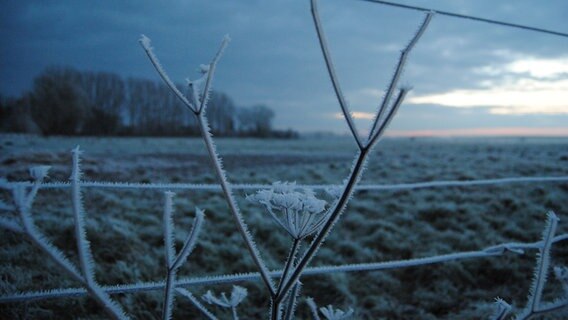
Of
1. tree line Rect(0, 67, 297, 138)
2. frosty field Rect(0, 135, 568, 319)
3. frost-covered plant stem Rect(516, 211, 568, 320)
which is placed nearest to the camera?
frost-covered plant stem Rect(516, 211, 568, 320)

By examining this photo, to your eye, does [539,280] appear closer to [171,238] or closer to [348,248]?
[171,238]

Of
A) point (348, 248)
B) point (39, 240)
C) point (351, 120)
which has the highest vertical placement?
point (351, 120)

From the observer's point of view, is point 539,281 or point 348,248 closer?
point 539,281

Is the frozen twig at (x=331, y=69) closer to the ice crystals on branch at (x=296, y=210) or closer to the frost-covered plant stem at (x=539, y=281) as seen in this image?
the ice crystals on branch at (x=296, y=210)

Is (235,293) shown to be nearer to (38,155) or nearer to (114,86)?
(38,155)

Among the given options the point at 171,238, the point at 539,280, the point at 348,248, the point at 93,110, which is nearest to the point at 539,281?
the point at 539,280

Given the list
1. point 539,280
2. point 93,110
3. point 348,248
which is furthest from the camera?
point 93,110

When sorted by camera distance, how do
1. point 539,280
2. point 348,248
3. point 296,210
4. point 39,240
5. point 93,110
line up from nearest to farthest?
point 39,240
point 296,210
point 539,280
point 348,248
point 93,110

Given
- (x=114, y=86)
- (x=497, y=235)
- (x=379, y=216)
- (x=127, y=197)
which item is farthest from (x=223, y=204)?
(x=114, y=86)

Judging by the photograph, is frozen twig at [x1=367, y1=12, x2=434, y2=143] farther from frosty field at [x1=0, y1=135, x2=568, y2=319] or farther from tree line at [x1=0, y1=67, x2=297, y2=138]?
tree line at [x1=0, y1=67, x2=297, y2=138]

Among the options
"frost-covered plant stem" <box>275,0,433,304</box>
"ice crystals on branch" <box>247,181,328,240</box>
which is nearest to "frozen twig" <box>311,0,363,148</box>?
"frost-covered plant stem" <box>275,0,433,304</box>

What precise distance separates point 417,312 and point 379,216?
310 centimetres

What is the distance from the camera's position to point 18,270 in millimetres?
2533

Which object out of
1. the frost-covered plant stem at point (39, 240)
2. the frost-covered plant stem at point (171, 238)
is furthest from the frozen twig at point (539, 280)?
the frost-covered plant stem at point (39, 240)
